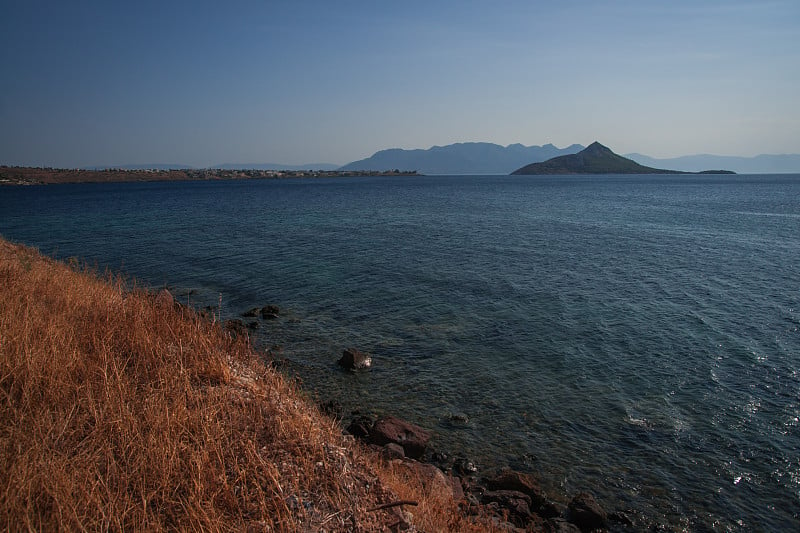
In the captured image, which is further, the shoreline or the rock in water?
the rock in water

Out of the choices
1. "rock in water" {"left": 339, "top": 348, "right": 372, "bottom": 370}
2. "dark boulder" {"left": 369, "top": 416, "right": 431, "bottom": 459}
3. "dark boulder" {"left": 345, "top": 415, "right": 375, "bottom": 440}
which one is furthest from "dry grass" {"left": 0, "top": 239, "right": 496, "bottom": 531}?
"rock in water" {"left": 339, "top": 348, "right": 372, "bottom": 370}

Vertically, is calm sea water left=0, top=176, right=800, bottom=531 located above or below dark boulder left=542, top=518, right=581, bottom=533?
above

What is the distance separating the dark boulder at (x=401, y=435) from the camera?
12.8 meters

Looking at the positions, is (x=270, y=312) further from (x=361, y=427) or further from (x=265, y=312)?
(x=361, y=427)

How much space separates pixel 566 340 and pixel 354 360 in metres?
9.85

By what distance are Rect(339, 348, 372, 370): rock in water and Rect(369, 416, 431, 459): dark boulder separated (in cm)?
432

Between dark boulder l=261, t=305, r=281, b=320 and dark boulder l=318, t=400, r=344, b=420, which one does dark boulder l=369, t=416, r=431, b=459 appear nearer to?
dark boulder l=318, t=400, r=344, b=420

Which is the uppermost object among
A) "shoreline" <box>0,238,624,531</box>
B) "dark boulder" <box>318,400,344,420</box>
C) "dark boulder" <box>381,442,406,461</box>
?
"shoreline" <box>0,238,624,531</box>

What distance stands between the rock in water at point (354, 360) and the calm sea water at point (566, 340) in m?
0.49

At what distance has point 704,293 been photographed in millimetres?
27359

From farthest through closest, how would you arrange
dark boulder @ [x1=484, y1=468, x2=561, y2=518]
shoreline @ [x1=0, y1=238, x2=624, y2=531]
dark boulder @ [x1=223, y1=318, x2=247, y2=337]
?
dark boulder @ [x1=223, y1=318, x2=247, y2=337]
dark boulder @ [x1=484, y1=468, x2=561, y2=518]
shoreline @ [x1=0, y1=238, x2=624, y2=531]

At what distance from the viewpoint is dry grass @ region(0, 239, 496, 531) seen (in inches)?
216

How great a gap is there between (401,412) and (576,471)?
5.62 meters

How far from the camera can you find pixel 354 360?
18.0m
